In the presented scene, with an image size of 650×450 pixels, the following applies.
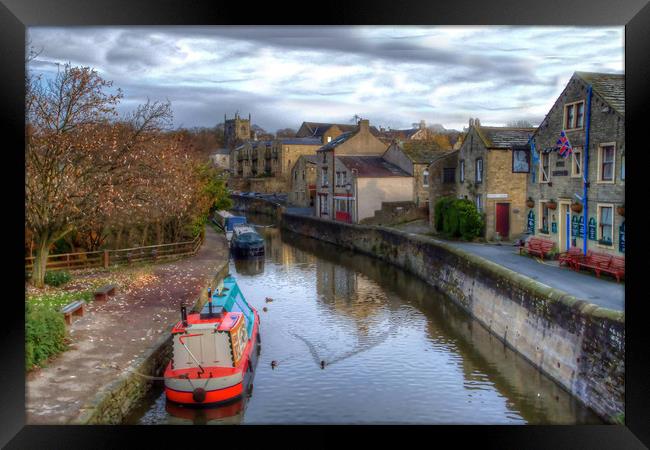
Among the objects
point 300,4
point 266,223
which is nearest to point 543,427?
point 300,4

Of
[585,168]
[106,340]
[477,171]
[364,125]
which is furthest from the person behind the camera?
[364,125]

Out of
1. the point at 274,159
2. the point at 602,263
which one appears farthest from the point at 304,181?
the point at 602,263

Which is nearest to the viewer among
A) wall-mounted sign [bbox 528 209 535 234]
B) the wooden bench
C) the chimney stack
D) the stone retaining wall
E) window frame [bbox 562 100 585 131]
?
the stone retaining wall

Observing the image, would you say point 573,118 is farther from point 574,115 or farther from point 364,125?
point 364,125

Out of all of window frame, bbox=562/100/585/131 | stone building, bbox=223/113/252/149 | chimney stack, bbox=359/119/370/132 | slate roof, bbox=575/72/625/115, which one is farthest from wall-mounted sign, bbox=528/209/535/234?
stone building, bbox=223/113/252/149

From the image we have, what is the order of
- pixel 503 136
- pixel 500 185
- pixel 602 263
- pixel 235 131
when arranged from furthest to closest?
pixel 235 131 < pixel 503 136 < pixel 500 185 < pixel 602 263

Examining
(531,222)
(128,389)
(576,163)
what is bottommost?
(128,389)

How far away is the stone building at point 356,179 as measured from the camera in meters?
38.2

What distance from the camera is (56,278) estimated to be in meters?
18.8

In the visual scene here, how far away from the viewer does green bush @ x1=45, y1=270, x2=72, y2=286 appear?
18.7m

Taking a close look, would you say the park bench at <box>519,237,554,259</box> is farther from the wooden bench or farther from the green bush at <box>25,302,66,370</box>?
the green bush at <box>25,302,66,370</box>

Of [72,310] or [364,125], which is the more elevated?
[364,125]

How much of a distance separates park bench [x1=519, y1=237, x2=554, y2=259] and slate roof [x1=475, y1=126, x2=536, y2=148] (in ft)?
22.7

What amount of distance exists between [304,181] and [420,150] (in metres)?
16.1
